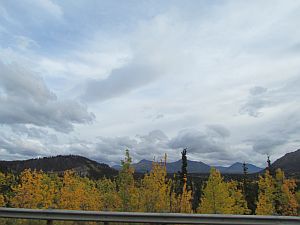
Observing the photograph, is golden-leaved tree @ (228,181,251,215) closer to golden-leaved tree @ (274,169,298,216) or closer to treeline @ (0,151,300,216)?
treeline @ (0,151,300,216)

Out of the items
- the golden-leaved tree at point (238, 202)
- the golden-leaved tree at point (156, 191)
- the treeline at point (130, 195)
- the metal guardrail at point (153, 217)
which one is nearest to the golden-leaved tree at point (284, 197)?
the golden-leaved tree at point (238, 202)

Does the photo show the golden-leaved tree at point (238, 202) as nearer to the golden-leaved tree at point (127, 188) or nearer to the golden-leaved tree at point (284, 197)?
the golden-leaved tree at point (284, 197)

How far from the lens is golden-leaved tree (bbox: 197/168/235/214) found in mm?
29983

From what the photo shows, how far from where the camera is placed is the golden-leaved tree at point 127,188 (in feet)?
63.5

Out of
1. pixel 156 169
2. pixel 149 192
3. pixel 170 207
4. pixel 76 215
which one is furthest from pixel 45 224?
Answer: pixel 156 169

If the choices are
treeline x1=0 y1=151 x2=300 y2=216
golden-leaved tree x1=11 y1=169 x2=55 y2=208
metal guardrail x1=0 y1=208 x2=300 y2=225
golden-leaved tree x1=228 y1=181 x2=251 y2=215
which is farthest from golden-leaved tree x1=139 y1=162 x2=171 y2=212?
golden-leaved tree x1=228 y1=181 x2=251 y2=215

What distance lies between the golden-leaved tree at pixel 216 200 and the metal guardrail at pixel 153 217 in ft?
76.8

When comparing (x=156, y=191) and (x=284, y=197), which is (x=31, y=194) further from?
(x=284, y=197)

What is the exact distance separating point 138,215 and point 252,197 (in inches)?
2100

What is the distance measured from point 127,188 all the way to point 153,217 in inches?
642

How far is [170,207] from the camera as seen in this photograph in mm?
16297

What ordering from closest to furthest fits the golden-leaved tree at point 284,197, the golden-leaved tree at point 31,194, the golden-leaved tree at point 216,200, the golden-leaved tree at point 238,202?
the golden-leaved tree at point 31,194 < the golden-leaved tree at point 216,200 < the golden-leaved tree at point 238,202 < the golden-leaved tree at point 284,197

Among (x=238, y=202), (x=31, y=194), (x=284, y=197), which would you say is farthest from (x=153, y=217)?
(x=284, y=197)

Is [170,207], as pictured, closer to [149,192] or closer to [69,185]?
[149,192]
